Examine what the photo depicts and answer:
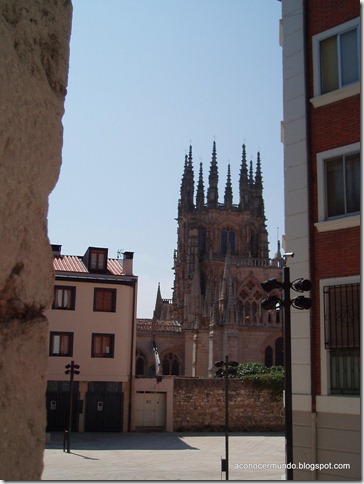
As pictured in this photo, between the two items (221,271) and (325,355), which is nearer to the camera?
(325,355)

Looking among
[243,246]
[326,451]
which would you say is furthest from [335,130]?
[243,246]

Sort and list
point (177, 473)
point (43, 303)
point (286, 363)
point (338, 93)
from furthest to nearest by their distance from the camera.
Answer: point (177, 473) → point (338, 93) → point (286, 363) → point (43, 303)

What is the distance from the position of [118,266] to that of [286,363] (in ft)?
91.7

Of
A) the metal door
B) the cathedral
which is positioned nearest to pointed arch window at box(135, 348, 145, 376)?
the cathedral

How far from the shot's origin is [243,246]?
7994 cm

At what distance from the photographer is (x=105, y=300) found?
33000 mm

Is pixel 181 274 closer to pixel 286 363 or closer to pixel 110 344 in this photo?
pixel 110 344

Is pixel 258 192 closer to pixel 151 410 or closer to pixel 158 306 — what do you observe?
pixel 158 306

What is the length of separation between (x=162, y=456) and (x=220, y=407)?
11.8 meters

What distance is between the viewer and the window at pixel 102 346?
3216cm

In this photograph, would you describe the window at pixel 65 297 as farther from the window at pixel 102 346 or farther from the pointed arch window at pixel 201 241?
the pointed arch window at pixel 201 241

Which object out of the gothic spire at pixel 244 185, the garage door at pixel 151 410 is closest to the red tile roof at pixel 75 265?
the garage door at pixel 151 410

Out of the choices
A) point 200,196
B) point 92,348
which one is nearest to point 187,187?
point 200,196

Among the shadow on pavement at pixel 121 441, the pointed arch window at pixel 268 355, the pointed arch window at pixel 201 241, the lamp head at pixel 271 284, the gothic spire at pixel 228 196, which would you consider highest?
the gothic spire at pixel 228 196
